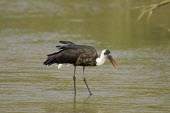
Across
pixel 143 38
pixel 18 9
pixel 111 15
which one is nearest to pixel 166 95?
pixel 143 38

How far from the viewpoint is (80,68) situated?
52.1 ft

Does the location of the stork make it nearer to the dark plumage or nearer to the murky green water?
the dark plumage

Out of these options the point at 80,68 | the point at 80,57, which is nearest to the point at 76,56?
the point at 80,57

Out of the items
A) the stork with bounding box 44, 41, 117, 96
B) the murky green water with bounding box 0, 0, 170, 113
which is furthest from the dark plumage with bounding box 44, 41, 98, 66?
the murky green water with bounding box 0, 0, 170, 113

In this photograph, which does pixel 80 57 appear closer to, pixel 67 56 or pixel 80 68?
pixel 67 56

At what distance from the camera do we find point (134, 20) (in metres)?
23.7

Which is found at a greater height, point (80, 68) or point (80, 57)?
point (80, 57)

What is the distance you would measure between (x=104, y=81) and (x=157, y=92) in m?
1.46

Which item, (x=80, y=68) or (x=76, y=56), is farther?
(x=80, y=68)

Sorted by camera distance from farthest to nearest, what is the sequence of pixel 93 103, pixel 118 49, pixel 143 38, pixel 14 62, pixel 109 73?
pixel 143 38, pixel 118 49, pixel 14 62, pixel 109 73, pixel 93 103

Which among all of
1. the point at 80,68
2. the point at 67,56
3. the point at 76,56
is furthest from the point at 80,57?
the point at 80,68

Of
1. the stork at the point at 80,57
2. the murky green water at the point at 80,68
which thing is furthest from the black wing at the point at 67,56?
the murky green water at the point at 80,68

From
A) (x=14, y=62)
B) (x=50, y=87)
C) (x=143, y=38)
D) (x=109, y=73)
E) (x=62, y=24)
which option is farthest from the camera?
(x=62, y=24)

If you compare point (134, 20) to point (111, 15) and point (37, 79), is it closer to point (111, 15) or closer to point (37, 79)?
point (111, 15)
